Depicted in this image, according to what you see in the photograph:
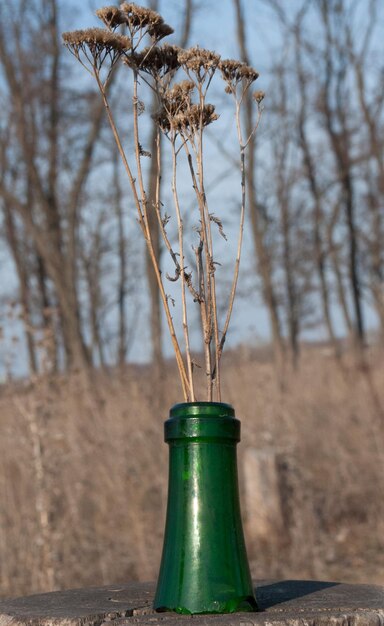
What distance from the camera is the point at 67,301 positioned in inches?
447

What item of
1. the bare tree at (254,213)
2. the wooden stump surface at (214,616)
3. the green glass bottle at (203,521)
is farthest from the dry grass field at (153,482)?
the bare tree at (254,213)

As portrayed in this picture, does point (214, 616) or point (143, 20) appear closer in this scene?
point (214, 616)

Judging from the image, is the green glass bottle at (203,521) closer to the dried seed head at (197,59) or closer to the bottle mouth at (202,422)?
the bottle mouth at (202,422)

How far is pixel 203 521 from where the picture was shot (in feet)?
5.16

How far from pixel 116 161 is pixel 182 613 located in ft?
52.4

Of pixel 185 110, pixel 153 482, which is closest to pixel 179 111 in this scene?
pixel 185 110

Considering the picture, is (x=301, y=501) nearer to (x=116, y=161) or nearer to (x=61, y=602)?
(x=61, y=602)

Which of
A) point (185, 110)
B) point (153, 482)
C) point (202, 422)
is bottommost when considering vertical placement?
point (202, 422)

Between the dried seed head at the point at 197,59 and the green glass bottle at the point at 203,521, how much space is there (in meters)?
0.63

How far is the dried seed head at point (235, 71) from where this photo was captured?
5.68 ft

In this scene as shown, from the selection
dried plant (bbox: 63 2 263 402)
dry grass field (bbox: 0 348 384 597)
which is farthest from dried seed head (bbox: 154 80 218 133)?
dry grass field (bbox: 0 348 384 597)

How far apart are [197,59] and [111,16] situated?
0.18 meters

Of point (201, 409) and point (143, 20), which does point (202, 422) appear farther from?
point (143, 20)

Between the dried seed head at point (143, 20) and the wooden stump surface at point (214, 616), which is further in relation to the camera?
the dried seed head at point (143, 20)
